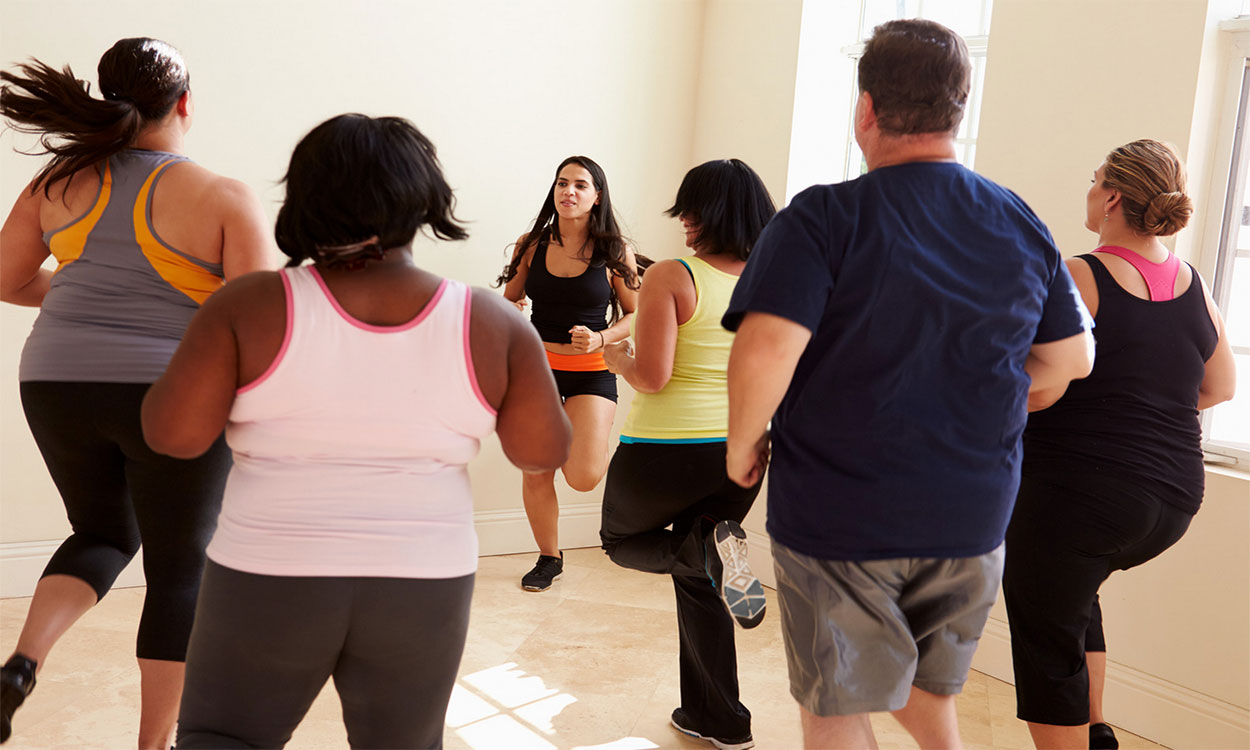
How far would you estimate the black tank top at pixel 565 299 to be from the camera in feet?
13.0

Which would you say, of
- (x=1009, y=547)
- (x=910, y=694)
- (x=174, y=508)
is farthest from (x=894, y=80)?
(x=174, y=508)

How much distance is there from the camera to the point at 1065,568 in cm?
217

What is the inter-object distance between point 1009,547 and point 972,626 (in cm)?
63

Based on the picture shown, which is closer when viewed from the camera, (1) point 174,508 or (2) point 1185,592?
(1) point 174,508

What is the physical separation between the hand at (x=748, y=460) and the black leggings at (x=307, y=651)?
0.51 m

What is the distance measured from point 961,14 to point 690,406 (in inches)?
101

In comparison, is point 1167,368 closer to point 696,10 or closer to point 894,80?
point 894,80

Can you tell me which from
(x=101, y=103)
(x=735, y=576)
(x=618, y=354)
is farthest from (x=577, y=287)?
(x=101, y=103)

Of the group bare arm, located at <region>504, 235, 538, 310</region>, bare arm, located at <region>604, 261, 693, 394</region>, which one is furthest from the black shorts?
bare arm, located at <region>604, 261, 693, 394</region>

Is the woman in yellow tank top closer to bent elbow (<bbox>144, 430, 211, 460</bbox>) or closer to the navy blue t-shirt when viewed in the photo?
the navy blue t-shirt

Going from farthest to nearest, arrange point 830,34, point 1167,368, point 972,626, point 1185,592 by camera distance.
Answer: point 830,34, point 1185,592, point 1167,368, point 972,626

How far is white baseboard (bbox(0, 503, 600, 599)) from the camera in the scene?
3.54m

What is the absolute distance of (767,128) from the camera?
177 inches

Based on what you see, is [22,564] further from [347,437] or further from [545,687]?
[347,437]
